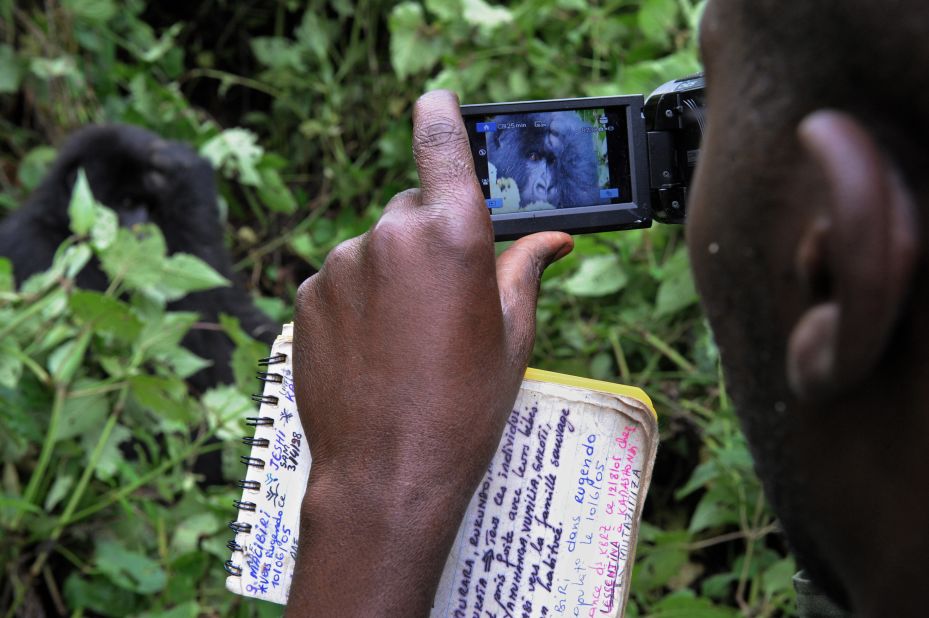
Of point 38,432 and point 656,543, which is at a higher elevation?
point 38,432

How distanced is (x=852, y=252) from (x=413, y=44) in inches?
67.2

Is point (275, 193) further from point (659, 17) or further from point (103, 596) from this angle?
point (103, 596)

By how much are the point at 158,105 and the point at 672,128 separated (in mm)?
1816

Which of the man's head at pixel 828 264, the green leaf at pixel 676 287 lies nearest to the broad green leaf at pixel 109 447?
the green leaf at pixel 676 287

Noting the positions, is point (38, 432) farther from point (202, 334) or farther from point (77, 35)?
point (77, 35)

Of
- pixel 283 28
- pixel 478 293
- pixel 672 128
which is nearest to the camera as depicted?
pixel 478 293

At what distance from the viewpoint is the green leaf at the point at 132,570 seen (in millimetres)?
1266

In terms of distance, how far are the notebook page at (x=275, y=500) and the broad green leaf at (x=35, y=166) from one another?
1.76m

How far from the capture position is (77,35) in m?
2.30

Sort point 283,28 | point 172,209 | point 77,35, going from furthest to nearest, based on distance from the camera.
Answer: point 283,28
point 77,35
point 172,209

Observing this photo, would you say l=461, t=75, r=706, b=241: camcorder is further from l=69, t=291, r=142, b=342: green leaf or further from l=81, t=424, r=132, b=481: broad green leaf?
l=81, t=424, r=132, b=481: broad green leaf

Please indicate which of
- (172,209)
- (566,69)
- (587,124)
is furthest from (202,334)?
(587,124)

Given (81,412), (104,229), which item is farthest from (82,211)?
(81,412)

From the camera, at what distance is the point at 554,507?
0.67 metres
